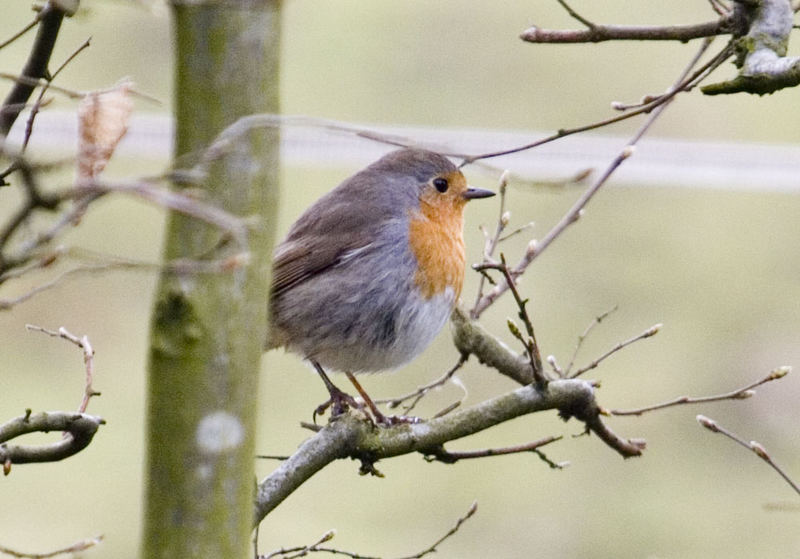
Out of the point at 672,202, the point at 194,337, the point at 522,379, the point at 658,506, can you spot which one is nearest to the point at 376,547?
the point at 658,506

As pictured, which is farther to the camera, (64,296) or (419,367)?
(64,296)

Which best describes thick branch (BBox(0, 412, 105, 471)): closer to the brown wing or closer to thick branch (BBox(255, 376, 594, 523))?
thick branch (BBox(255, 376, 594, 523))

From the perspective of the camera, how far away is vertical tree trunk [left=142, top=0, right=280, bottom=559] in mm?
1493

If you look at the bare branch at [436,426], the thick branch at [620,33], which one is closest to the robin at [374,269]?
the bare branch at [436,426]

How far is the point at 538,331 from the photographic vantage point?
8.49 metres

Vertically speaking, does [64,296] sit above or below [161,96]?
below

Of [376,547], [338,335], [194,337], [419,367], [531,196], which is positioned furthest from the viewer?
[531,196]

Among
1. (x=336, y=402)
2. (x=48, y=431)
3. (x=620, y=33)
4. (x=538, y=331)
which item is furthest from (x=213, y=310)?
(x=538, y=331)

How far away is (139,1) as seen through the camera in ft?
4.56

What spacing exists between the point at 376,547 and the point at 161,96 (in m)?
5.42

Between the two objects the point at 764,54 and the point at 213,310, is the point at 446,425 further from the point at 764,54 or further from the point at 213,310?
the point at 213,310

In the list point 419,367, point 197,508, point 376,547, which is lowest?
point 376,547

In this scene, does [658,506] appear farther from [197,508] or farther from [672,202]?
[197,508]

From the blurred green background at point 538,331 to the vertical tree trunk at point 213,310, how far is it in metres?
3.99
